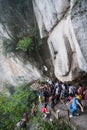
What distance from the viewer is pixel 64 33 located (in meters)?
11.8

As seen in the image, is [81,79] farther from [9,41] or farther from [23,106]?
[9,41]

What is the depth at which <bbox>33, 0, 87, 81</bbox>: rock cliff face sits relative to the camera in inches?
379

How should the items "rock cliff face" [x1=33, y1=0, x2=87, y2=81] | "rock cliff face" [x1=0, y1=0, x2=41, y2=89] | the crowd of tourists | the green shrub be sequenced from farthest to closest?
"rock cliff face" [x1=0, y1=0, x2=41, y2=89], the green shrub, the crowd of tourists, "rock cliff face" [x1=33, y1=0, x2=87, y2=81]

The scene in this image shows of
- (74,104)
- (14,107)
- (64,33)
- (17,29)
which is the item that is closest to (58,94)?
Answer: (74,104)

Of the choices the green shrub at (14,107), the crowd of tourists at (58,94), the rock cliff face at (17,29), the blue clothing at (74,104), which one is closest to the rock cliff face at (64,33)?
the crowd of tourists at (58,94)

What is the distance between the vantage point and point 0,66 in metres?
18.3

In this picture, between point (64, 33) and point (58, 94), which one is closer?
point (64, 33)

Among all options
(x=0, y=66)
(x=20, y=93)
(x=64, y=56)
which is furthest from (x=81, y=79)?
(x=0, y=66)

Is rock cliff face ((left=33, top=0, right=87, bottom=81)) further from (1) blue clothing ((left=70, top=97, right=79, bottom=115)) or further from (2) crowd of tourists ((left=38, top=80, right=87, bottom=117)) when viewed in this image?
(1) blue clothing ((left=70, top=97, right=79, bottom=115))

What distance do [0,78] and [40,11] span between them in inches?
284

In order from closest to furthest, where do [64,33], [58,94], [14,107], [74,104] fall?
[74,104]
[64,33]
[58,94]
[14,107]

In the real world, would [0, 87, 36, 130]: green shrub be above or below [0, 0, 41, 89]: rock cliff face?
below

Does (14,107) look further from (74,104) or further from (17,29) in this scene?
(74,104)

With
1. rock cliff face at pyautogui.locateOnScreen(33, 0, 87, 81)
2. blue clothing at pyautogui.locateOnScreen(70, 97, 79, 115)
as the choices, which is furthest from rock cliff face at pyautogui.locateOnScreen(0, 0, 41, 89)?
blue clothing at pyautogui.locateOnScreen(70, 97, 79, 115)
